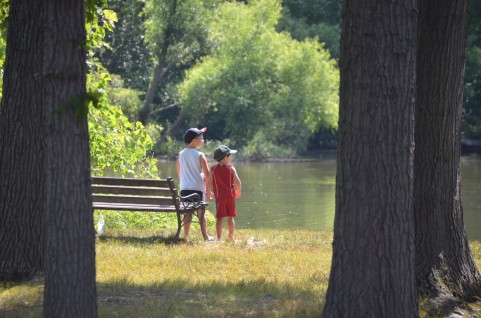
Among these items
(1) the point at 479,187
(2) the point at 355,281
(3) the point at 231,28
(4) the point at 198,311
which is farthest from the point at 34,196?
(3) the point at 231,28

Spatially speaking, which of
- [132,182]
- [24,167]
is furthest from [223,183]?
[24,167]

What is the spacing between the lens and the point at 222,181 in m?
13.2

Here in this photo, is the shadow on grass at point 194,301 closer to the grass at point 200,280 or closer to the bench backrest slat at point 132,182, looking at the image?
the grass at point 200,280

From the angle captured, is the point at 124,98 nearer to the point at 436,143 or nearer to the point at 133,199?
the point at 133,199

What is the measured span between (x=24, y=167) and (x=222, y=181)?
4.80m

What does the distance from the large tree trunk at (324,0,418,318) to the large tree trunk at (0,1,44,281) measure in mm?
3043

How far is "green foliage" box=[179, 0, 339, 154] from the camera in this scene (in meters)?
49.8

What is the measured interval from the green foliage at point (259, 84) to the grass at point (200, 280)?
36.8 metres

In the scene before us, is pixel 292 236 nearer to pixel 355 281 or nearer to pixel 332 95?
pixel 355 281

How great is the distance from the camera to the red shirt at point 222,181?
1315 cm

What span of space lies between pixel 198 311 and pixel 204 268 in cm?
230

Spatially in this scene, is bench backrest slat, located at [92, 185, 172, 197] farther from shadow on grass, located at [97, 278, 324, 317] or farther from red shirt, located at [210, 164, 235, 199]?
shadow on grass, located at [97, 278, 324, 317]

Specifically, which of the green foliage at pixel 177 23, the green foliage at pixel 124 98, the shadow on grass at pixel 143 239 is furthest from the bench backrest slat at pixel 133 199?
the green foliage at pixel 177 23

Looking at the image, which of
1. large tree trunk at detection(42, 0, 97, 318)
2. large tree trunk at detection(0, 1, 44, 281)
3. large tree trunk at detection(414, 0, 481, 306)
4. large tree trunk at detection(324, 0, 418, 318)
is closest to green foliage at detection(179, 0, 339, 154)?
large tree trunk at detection(0, 1, 44, 281)
